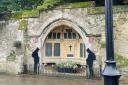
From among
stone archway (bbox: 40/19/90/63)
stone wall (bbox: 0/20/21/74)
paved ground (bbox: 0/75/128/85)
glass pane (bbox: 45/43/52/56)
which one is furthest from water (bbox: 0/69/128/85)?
stone archway (bbox: 40/19/90/63)

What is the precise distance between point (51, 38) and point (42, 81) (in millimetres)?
3422

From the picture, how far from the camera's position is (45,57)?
19.1 metres

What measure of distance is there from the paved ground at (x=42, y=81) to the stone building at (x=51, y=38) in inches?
40.8

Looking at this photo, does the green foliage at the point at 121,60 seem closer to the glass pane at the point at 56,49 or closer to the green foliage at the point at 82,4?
the green foliage at the point at 82,4

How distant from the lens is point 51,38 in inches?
752

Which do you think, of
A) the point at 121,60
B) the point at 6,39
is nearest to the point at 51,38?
the point at 6,39

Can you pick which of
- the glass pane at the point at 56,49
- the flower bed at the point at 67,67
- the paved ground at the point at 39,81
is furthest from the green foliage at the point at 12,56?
the flower bed at the point at 67,67

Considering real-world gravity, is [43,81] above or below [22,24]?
below

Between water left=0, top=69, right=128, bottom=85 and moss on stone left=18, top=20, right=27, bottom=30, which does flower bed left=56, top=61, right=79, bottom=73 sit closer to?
water left=0, top=69, right=128, bottom=85

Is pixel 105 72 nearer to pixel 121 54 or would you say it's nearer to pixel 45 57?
pixel 121 54

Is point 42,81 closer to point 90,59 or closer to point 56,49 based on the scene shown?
point 90,59

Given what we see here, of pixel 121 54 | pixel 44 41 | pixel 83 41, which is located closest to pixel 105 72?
pixel 121 54

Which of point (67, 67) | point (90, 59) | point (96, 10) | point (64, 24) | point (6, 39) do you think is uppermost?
point (96, 10)

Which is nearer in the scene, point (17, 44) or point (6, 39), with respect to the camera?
point (17, 44)
